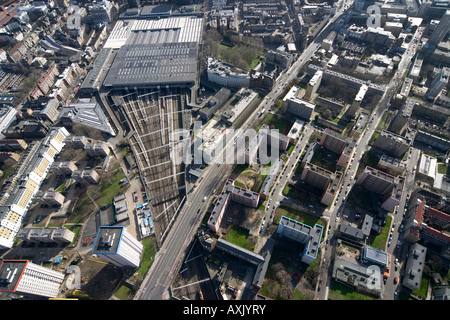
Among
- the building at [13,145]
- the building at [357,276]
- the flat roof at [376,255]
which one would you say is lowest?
the building at [357,276]

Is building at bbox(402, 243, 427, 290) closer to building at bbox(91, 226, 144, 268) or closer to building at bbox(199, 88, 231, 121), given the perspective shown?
building at bbox(91, 226, 144, 268)

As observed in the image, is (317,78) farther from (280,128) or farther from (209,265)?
(209,265)

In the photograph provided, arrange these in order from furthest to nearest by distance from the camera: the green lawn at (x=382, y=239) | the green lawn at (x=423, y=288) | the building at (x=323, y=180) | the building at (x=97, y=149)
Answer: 1. the building at (x=97, y=149)
2. the building at (x=323, y=180)
3. the green lawn at (x=382, y=239)
4. the green lawn at (x=423, y=288)

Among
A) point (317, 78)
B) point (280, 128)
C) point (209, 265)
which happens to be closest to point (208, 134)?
point (280, 128)

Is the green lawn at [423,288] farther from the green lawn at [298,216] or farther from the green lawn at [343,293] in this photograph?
the green lawn at [298,216]

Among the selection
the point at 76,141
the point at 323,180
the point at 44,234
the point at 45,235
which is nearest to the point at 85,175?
the point at 76,141

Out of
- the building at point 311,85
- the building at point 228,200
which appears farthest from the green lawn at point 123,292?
the building at point 311,85
